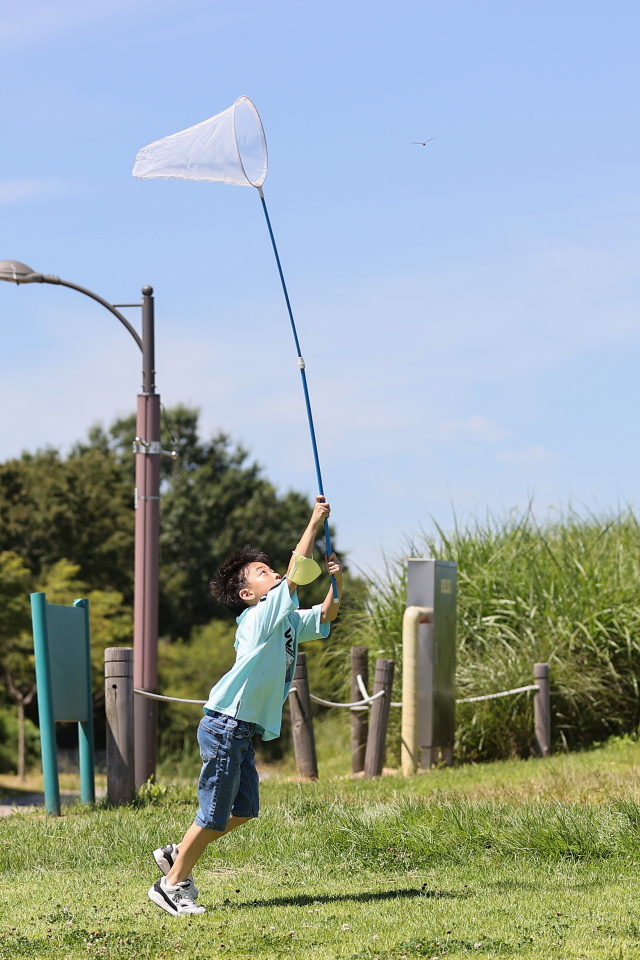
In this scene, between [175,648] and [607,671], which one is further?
[175,648]

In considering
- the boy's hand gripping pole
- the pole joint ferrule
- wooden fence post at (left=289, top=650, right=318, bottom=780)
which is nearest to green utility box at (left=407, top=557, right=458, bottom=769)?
wooden fence post at (left=289, top=650, right=318, bottom=780)

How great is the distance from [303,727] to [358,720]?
1810 millimetres

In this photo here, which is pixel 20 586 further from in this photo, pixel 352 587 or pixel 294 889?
pixel 294 889

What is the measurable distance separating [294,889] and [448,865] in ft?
3.00

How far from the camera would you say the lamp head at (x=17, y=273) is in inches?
410

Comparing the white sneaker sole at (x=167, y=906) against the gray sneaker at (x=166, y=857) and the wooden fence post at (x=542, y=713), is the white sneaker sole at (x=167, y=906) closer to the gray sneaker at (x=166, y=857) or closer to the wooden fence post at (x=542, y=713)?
the gray sneaker at (x=166, y=857)

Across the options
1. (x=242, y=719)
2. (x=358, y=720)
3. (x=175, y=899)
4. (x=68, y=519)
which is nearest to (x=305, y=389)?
(x=242, y=719)

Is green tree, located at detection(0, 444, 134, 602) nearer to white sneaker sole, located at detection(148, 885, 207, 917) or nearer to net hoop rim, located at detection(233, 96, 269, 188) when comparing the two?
net hoop rim, located at detection(233, 96, 269, 188)

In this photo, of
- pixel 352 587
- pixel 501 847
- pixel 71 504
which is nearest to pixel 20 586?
pixel 71 504

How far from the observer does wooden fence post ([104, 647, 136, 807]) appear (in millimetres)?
7520

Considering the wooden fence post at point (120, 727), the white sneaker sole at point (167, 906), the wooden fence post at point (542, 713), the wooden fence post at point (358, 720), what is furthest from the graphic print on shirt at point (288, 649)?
the wooden fence post at point (542, 713)

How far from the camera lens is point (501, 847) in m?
5.45

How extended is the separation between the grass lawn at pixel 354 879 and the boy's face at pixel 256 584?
1282mm

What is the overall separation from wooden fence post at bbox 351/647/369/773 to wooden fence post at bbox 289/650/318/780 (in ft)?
5.01
